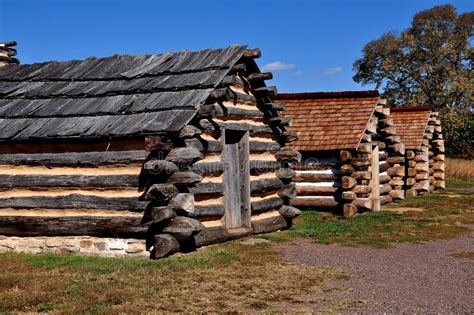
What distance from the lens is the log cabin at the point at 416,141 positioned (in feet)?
86.7

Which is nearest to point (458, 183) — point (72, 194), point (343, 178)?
point (343, 178)

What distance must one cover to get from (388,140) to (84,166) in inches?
553

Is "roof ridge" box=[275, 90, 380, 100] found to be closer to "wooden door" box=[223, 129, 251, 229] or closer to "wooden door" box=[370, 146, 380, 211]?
"wooden door" box=[370, 146, 380, 211]

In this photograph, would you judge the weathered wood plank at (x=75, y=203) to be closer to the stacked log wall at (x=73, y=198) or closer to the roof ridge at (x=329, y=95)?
the stacked log wall at (x=73, y=198)

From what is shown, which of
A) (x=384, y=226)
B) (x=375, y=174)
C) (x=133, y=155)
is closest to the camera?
(x=133, y=155)

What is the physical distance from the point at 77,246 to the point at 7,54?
7.12 m

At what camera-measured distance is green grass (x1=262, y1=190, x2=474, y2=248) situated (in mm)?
14312

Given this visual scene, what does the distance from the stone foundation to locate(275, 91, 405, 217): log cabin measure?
29.0 ft

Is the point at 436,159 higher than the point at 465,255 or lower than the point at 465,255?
higher

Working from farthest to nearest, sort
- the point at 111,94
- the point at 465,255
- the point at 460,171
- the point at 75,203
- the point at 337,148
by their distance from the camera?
the point at 460,171 → the point at 337,148 → the point at 111,94 → the point at 75,203 → the point at 465,255

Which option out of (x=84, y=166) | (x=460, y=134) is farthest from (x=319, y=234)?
(x=460, y=134)

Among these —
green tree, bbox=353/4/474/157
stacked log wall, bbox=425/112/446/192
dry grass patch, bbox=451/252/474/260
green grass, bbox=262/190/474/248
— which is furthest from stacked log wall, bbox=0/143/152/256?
green tree, bbox=353/4/474/157

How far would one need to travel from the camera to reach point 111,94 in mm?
13062

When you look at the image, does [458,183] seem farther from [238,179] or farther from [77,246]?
[77,246]
